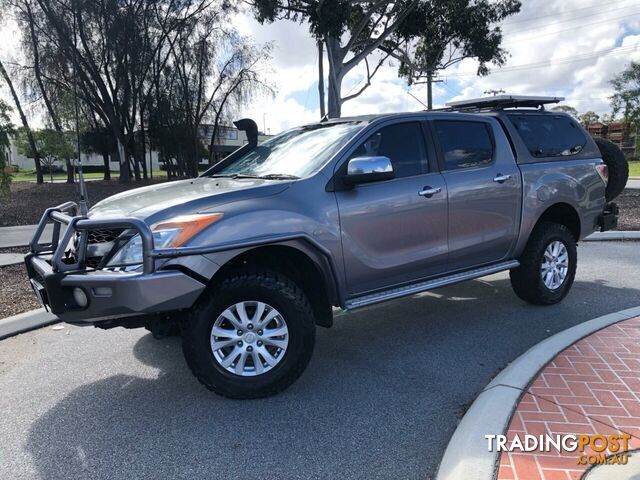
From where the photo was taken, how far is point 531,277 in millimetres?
5219

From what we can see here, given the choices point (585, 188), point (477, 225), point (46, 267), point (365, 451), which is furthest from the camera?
point (585, 188)

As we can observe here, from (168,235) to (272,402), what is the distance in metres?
1.31

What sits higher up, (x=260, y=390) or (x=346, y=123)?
(x=346, y=123)

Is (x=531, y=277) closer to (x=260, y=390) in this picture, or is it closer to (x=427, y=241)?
(x=427, y=241)

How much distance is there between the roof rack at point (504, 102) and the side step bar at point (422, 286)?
1.69 meters

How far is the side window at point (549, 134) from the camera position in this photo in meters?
5.35

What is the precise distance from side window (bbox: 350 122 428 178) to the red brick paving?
1.86 metres

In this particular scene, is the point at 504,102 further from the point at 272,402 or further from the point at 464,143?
the point at 272,402

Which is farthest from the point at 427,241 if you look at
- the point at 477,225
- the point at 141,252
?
the point at 141,252

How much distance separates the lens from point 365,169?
377cm

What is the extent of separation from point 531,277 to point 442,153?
1.65m

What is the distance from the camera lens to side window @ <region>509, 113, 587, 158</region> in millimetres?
5352

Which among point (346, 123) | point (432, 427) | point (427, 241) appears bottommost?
point (432, 427)

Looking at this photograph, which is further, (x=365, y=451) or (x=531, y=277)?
(x=531, y=277)
